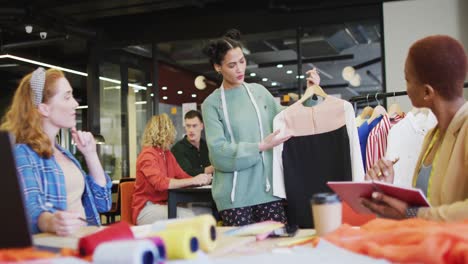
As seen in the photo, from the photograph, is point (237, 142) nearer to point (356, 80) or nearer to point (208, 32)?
point (208, 32)

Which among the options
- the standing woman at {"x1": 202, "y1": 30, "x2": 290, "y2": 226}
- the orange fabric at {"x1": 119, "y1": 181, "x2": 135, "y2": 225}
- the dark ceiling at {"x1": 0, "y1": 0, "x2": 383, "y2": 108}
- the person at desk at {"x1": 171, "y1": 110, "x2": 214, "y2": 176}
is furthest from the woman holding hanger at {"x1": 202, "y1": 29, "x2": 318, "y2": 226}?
the dark ceiling at {"x1": 0, "y1": 0, "x2": 383, "y2": 108}

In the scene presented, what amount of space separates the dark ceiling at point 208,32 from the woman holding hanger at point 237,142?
4285 mm

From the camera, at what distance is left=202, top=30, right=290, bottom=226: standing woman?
2879mm

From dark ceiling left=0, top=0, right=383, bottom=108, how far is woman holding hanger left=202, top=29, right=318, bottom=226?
14.1ft

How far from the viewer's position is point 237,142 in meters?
2.95

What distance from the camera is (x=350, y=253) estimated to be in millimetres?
1155

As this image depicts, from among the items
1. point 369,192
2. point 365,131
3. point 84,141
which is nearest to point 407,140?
point 365,131

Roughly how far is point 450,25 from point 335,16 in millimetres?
1516

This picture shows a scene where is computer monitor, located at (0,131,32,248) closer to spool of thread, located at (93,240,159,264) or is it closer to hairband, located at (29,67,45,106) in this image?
spool of thread, located at (93,240,159,264)

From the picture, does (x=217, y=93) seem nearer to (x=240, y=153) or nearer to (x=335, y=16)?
(x=240, y=153)

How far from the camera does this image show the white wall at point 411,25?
640 cm

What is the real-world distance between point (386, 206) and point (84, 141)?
1402mm

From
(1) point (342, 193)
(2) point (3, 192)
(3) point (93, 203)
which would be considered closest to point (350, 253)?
(1) point (342, 193)

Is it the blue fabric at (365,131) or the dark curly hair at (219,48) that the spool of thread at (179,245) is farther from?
the blue fabric at (365,131)
